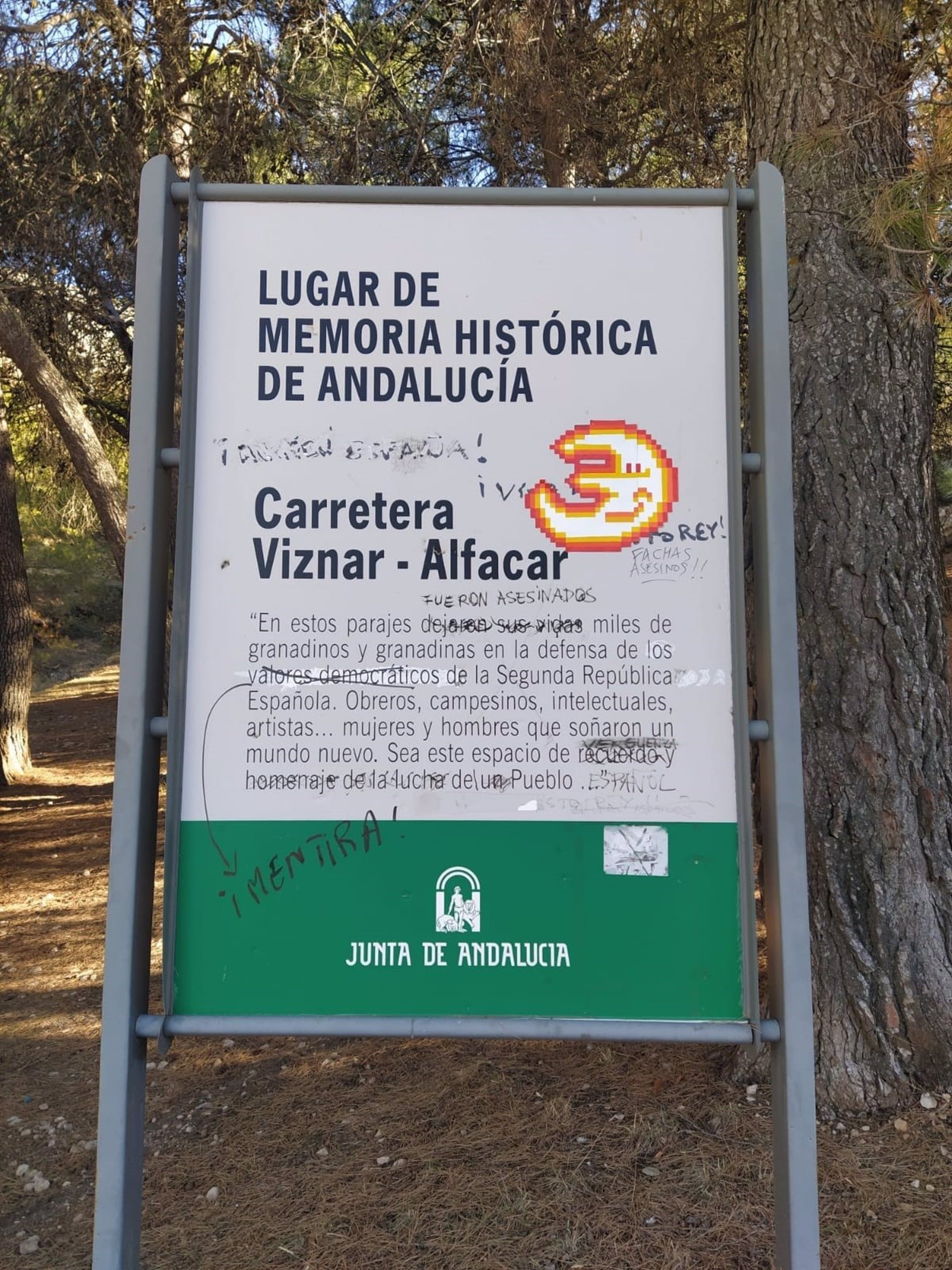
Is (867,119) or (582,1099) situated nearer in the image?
(867,119)

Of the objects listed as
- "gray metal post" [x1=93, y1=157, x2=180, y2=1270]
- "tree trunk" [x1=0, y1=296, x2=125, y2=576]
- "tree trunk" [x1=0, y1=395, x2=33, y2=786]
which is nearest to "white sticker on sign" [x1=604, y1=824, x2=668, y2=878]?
"gray metal post" [x1=93, y1=157, x2=180, y2=1270]

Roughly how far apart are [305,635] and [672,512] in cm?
78

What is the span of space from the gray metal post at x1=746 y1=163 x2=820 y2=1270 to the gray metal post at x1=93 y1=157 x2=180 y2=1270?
4.03ft

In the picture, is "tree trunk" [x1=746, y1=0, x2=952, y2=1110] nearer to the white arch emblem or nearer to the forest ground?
the forest ground

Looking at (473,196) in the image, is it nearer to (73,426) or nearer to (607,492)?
(607,492)

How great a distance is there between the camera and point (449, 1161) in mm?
2975

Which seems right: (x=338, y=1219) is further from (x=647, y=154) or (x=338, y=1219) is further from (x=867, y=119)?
(x=647, y=154)

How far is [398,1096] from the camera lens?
133 inches

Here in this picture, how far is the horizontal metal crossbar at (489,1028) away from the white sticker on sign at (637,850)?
29cm

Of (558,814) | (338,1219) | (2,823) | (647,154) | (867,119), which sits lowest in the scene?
(338,1219)

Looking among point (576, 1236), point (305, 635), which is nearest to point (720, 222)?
point (305, 635)

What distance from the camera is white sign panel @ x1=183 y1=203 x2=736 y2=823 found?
2.02 m

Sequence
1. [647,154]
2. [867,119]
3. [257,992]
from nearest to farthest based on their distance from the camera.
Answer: [257,992], [867,119], [647,154]

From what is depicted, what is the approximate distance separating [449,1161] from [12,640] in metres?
7.65
